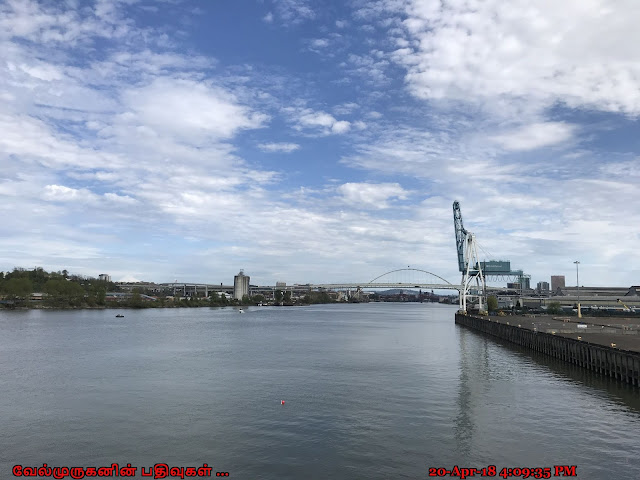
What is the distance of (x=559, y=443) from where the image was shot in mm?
20109

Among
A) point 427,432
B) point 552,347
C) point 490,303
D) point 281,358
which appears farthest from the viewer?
Result: point 490,303

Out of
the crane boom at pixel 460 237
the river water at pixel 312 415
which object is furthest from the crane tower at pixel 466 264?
the river water at pixel 312 415

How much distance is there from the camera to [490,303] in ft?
438

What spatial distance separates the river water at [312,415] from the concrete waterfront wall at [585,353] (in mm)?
1300

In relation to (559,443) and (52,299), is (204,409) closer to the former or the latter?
(559,443)

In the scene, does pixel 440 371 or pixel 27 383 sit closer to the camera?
pixel 27 383

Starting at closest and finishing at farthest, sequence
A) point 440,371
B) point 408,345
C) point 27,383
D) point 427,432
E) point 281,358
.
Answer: point 427,432, point 27,383, point 440,371, point 281,358, point 408,345

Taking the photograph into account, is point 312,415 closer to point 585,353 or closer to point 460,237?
point 585,353

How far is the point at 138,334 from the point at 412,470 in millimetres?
61415

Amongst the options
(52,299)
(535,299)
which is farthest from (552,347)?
(52,299)

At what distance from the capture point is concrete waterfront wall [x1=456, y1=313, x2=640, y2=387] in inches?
1309

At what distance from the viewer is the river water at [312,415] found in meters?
18.1
